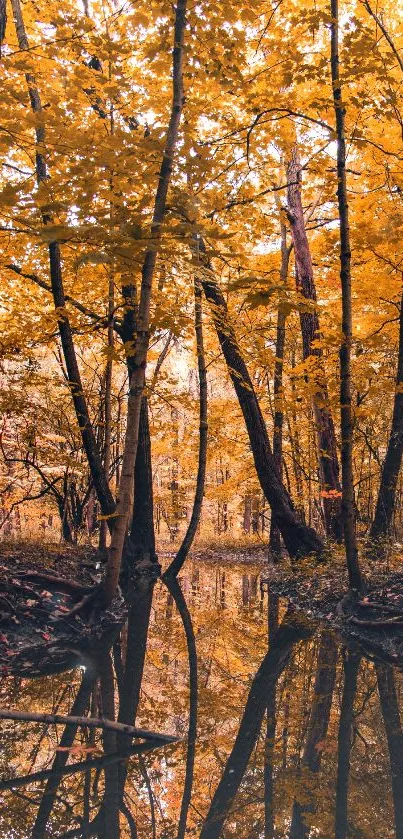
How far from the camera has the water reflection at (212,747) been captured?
304cm

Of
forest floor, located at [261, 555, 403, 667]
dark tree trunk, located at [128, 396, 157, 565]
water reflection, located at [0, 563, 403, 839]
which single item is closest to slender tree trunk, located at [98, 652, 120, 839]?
water reflection, located at [0, 563, 403, 839]

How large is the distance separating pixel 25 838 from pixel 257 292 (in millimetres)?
3310

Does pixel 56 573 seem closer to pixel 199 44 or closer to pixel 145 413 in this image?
pixel 145 413

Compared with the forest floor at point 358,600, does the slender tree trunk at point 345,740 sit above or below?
below

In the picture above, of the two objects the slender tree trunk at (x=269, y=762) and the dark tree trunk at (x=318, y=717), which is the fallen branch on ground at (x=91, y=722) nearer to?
the slender tree trunk at (x=269, y=762)

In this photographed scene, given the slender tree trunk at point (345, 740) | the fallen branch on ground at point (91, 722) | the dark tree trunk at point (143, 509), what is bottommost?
the slender tree trunk at point (345, 740)

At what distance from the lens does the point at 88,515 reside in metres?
16.5

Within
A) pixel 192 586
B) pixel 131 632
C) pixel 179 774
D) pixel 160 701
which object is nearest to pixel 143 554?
pixel 192 586

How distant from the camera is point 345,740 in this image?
4094 mm

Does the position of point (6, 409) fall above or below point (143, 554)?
above

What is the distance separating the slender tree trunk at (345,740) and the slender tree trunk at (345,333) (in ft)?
4.59

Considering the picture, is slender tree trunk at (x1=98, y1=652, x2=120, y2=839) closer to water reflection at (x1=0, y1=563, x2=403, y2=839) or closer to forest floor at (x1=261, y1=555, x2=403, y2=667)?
water reflection at (x1=0, y1=563, x2=403, y2=839)

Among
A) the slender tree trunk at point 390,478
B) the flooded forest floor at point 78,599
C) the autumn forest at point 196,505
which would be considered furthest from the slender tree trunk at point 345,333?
the slender tree trunk at point 390,478

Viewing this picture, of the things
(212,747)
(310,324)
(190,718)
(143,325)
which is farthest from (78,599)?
(310,324)
